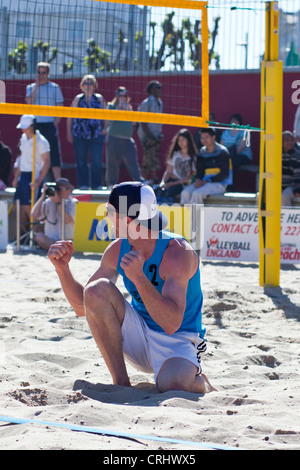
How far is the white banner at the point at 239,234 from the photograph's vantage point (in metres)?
8.18

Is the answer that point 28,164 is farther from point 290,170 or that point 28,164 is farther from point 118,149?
point 290,170

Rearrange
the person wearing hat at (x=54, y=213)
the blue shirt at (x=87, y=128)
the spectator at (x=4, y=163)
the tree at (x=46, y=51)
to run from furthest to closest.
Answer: the spectator at (x=4, y=163) → the blue shirt at (x=87, y=128) → the person wearing hat at (x=54, y=213) → the tree at (x=46, y=51)

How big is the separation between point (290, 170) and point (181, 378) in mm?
6158

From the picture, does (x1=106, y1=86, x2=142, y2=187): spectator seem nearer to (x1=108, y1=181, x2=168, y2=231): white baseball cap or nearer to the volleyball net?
the volleyball net

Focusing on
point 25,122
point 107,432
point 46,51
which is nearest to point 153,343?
point 107,432

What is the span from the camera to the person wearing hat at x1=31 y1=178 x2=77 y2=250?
351 inches

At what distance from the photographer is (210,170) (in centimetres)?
940

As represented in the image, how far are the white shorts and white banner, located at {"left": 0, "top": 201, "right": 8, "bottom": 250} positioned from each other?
5.82 meters

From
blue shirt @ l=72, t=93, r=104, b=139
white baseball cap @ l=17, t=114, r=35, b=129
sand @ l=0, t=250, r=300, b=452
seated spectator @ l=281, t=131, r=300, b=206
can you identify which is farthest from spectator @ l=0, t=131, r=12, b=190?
sand @ l=0, t=250, r=300, b=452

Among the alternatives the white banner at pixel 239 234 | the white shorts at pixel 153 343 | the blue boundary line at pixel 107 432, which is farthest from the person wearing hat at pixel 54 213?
the blue boundary line at pixel 107 432

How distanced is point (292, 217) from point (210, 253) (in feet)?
3.39

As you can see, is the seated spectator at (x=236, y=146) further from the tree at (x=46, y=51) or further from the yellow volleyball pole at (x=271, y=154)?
the yellow volleyball pole at (x=271, y=154)

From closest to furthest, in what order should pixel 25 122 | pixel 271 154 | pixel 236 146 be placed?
1. pixel 271 154
2. pixel 25 122
3. pixel 236 146
